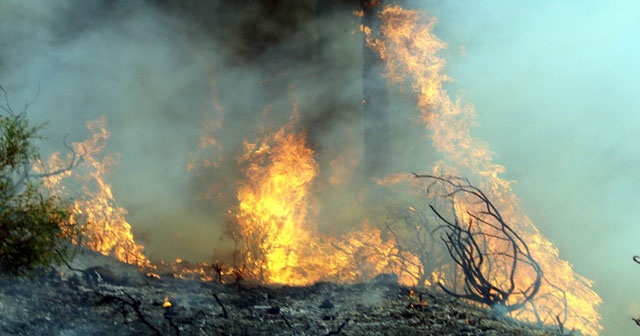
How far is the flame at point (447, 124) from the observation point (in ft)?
34.1

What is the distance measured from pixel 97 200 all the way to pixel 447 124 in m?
7.59

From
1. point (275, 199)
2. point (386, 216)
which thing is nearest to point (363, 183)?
point (386, 216)

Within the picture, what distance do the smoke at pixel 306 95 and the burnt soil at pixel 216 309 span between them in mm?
4046

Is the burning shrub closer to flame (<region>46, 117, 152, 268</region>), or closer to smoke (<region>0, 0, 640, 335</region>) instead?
flame (<region>46, 117, 152, 268</region>)

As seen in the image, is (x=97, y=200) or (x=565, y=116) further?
(x=565, y=116)

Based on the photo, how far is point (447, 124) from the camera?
11.8m

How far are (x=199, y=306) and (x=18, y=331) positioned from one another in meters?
1.88

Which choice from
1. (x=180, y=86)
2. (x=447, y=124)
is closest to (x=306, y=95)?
(x=180, y=86)

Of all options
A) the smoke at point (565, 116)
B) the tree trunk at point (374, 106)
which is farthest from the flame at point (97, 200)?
the smoke at point (565, 116)

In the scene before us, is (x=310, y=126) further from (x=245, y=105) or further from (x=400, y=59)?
(x=400, y=59)

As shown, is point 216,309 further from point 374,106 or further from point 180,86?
point 374,106

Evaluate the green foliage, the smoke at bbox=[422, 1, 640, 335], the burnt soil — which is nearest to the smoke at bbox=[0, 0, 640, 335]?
the smoke at bbox=[422, 1, 640, 335]

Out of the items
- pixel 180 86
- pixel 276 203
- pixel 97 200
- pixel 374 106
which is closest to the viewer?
pixel 97 200

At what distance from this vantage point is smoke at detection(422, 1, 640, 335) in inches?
426
